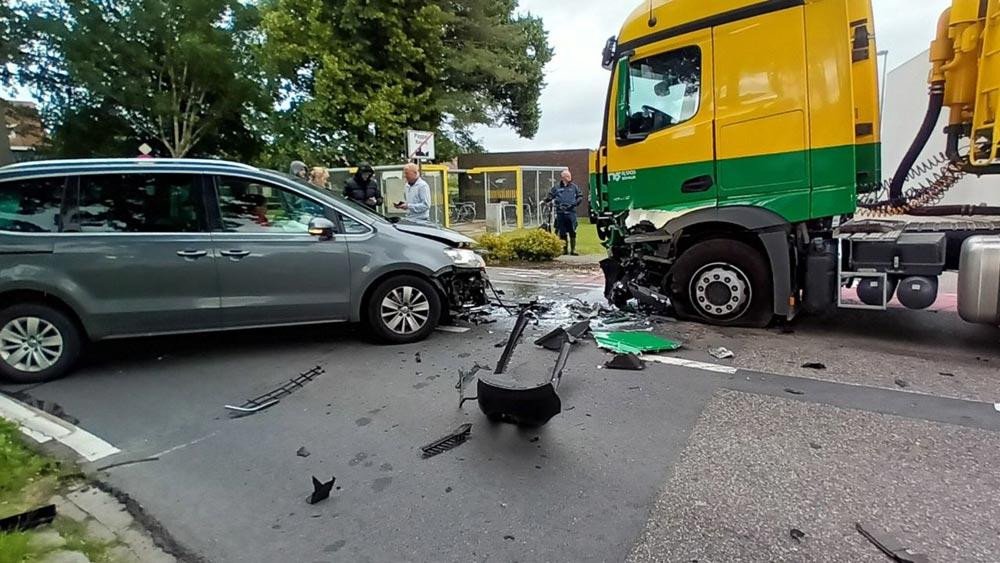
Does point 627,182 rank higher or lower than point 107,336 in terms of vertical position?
higher

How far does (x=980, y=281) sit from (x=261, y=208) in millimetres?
6368

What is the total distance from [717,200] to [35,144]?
3318cm

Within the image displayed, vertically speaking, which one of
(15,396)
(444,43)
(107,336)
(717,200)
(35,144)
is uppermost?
(444,43)

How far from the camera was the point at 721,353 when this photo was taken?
17.4 ft

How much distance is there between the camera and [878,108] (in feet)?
19.1

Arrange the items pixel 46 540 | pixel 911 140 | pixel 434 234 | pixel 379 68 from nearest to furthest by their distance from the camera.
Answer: pixel 46 540 → pixel 434 234 → pixel 911 140 → pixel 379 68

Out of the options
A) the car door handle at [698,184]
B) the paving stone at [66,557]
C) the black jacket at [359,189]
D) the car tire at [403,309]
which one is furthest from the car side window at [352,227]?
the paving stone at [66,557]

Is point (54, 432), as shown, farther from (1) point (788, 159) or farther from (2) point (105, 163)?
(1) point (788, 159)

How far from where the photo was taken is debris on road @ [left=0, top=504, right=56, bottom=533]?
2.77 m

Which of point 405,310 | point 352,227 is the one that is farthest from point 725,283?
point 352,227

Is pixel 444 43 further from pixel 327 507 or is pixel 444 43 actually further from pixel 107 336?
pixel 327 507

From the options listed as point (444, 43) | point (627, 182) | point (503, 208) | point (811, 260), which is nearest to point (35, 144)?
point (444, 43)

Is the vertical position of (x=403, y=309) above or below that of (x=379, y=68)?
below

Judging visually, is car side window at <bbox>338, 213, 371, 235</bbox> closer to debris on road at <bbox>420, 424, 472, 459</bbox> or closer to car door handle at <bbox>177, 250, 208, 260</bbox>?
car door handle at <bbox>177, 250, 208, 260</bbox>
